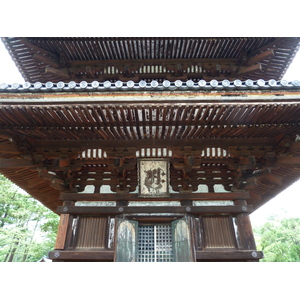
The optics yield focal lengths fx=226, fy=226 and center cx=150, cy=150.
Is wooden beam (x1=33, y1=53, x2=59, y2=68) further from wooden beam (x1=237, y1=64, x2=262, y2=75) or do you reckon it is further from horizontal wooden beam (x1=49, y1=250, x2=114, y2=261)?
wooden beam (x1=237, y1=64, x2=262, y2=75)

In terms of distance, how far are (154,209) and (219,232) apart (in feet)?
5.32

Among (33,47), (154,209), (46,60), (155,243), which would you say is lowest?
(155,243)

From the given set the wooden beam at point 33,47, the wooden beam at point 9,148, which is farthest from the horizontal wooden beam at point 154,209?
the wooden beam at point 33,47

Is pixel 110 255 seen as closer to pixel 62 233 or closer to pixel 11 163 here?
pixel 62 233

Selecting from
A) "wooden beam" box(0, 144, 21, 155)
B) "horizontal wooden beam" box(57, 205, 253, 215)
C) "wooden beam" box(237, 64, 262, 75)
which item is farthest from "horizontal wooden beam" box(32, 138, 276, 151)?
"wooden beam" box(237, 64, 262, 75)

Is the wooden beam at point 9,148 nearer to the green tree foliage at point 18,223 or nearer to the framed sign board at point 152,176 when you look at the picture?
the framed sign board at point 152,176

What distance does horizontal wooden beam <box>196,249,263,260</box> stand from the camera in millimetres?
4980

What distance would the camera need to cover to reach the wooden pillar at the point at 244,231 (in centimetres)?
513

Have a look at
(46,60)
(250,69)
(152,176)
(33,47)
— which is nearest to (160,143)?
(152,176)

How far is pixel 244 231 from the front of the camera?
17.2ft

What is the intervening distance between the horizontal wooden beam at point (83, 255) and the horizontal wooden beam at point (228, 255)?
6.51 feet

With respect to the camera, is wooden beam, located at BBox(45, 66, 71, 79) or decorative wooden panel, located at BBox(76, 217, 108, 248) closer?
decorative wooden panel, located at BBox(76, 217, 108, 248)

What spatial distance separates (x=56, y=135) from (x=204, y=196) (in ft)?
12.1

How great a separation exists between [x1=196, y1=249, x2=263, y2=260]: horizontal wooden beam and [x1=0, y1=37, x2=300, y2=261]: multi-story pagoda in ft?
0.07
